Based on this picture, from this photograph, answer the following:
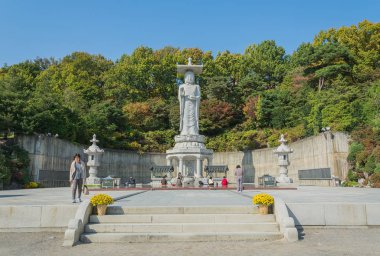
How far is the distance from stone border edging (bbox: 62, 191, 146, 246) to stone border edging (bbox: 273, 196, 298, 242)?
4837 millimetres

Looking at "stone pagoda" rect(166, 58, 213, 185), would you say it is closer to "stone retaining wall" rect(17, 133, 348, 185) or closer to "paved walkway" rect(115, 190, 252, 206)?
"stone retaining wall" rect(17, 133, 348, 185)

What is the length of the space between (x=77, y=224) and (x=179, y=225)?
2.43 metres

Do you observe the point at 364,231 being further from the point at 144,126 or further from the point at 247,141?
the point at 144,126

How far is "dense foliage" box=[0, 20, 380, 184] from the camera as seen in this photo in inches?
1054

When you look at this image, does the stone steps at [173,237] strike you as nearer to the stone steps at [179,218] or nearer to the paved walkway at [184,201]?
the stone steps at [179,218]

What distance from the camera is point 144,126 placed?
4022 cm

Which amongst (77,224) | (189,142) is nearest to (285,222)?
(77,224)

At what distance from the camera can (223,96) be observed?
43062mm

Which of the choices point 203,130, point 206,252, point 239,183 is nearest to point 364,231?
point 206,252

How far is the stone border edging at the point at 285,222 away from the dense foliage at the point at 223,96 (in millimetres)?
16283

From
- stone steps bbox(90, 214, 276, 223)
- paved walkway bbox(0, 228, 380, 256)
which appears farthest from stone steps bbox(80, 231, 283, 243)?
stone steps bbox(90, 214, 276, 223)

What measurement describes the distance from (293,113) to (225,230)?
93.8ft

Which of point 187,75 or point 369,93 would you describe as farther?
point 187,75

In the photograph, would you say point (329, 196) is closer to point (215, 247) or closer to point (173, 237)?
point (215, 247)
